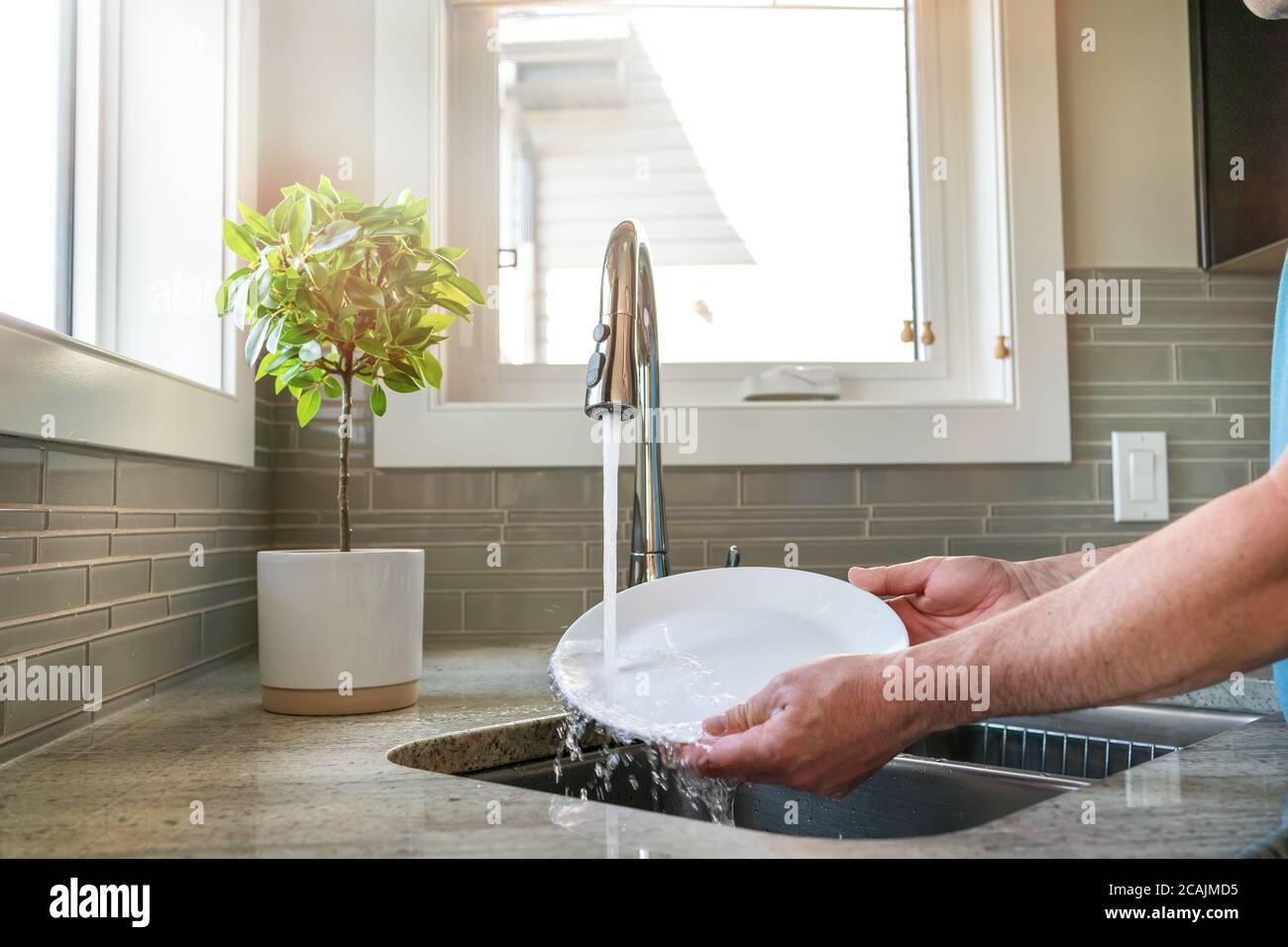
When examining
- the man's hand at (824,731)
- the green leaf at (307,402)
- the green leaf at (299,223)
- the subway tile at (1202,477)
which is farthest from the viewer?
the subway tile at (1202,477)

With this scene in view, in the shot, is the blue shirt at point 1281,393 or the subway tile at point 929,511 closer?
the blue shirt at point 1281,393

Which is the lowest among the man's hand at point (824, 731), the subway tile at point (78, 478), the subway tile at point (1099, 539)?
the man's hand at point (824, 731)

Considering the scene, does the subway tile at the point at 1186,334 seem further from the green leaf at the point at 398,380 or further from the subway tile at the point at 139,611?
the subway tile at the point at 139,611

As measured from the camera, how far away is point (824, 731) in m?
0.65

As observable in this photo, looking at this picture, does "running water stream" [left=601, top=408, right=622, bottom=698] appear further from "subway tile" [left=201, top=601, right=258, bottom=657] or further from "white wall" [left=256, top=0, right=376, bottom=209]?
"white wall" [left=256, top=0, right=376, bottom=209]

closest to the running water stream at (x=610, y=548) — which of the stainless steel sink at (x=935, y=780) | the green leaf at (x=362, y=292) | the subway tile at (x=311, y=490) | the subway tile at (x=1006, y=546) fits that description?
the stainless steel sink at (x=935, y=780)

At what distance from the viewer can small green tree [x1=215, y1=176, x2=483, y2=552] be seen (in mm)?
881

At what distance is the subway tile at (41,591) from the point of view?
0.72 meters

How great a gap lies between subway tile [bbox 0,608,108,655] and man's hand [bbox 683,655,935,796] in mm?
495

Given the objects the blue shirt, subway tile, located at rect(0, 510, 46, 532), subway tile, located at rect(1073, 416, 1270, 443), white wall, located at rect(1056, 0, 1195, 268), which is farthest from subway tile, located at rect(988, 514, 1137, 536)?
subway tile, located at rect(0, 510, 46, 532)

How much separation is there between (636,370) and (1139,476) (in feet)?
2.73

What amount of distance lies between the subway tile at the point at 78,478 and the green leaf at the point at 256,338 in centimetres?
15
